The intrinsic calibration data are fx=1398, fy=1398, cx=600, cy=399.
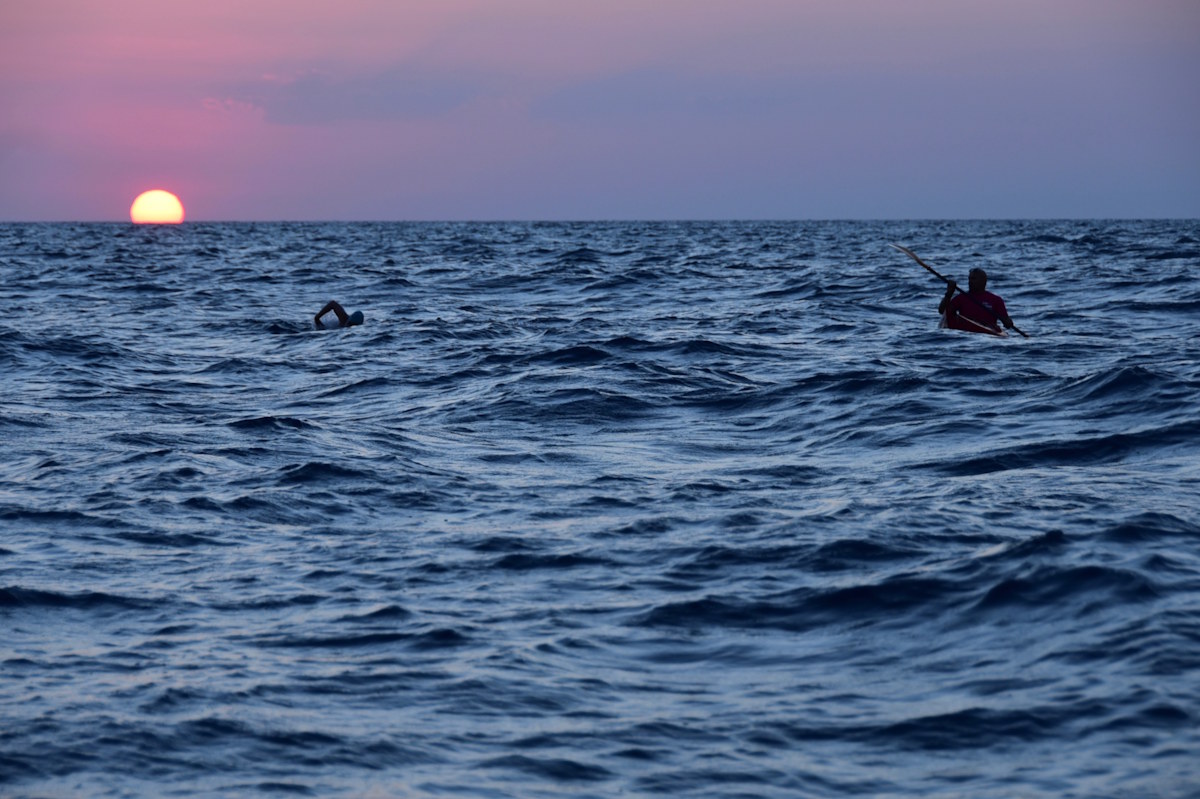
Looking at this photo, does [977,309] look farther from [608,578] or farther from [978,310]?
[608,578]

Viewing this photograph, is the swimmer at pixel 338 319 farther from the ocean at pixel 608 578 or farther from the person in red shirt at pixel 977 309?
the person in red shirt at pixel 977 309

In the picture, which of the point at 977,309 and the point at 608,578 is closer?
the point at 608,578

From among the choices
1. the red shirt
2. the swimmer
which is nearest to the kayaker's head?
the red shirt

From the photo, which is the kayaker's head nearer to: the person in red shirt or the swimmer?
the person in red shirt

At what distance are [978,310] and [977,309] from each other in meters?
0.02

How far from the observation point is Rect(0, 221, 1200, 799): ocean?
19.9ft

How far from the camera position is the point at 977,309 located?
21047 mm

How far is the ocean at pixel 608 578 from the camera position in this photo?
6.07 meters

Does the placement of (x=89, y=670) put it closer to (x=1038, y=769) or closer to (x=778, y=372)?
(x=1038, y=769)

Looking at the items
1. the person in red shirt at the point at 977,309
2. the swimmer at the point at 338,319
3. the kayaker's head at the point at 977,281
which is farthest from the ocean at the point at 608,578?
the swimmer at the point at 338,319

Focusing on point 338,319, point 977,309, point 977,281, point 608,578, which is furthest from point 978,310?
point 608,578

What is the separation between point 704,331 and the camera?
79.5 feet

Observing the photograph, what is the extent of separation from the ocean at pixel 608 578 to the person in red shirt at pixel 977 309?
0.91 meters

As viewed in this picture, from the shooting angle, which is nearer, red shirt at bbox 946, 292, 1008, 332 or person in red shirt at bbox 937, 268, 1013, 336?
person in red shirt at bbox 937, 268, 1013, 336
